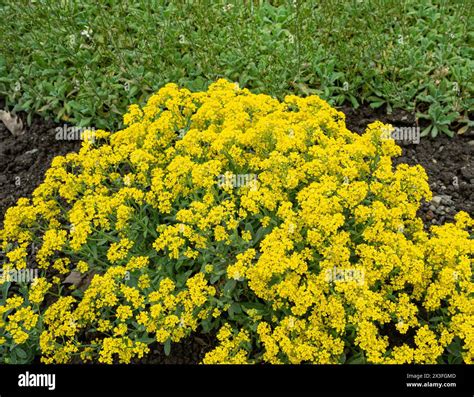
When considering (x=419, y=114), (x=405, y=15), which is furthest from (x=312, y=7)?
(x=419, y=114)

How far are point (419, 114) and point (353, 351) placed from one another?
3.41 meters

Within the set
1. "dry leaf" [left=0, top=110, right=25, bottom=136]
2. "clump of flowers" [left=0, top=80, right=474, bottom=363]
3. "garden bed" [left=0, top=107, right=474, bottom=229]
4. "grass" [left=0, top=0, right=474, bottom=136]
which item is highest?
"grass" [left=0, top=0, right=474, bottom=136]

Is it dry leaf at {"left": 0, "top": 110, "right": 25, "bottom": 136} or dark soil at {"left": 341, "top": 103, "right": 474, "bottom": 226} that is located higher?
dry leaf at {"left": 0, "top": 110, "right": 25, "bottom": 136}

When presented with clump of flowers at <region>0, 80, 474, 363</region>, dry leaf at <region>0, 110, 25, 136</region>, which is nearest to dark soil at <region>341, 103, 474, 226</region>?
clump of flowers at <region>0, 80, 474, 363</region>

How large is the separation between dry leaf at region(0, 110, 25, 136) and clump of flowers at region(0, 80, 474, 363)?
2707mm

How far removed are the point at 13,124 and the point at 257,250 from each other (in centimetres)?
430

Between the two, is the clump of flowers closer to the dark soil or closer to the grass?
the dark soil

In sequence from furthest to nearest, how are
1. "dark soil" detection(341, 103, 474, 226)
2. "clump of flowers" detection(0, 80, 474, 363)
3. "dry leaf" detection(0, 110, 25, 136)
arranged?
"dry leaf" detection(0, 110, 25, 136) < "dark soil" detection(341, 103, 474, 226) < "clump of flowers" detection(0, 80, 474, 363)

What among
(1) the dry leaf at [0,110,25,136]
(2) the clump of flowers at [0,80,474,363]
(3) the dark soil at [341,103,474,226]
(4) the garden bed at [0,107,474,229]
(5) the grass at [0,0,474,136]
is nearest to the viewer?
(2) the clump of flowers at [0,80,474,363]

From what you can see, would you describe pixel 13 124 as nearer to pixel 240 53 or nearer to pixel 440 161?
pixel 240 53

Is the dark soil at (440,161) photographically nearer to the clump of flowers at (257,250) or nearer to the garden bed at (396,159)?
the garden bed at (396,159)

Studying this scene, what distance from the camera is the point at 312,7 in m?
7.34

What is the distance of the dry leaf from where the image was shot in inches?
282

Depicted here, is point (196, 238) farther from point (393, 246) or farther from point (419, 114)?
point (419, 114)
